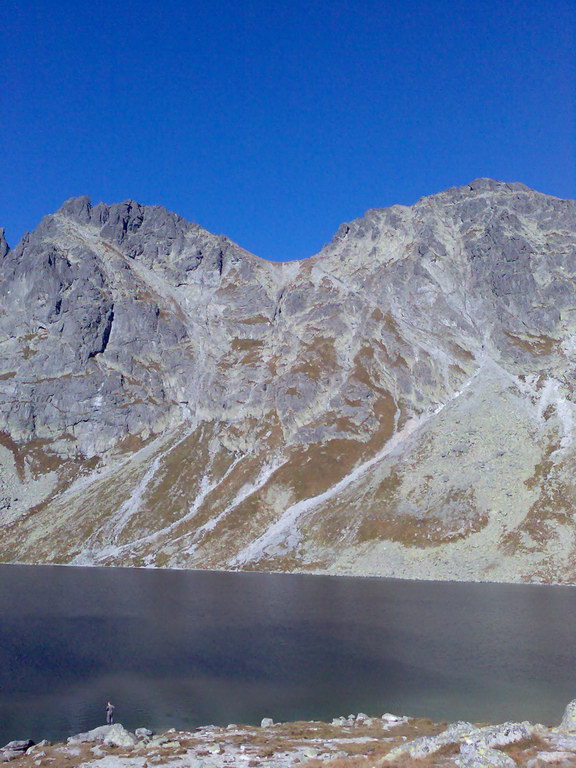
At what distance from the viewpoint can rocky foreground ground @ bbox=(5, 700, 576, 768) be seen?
2759 centimetres

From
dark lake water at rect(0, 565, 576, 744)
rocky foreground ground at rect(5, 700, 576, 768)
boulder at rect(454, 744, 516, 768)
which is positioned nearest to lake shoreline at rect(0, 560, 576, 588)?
dark lake water at rect(0, 565, 576, 744)

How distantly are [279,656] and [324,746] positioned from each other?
2982 cm

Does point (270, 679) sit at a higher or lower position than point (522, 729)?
lower

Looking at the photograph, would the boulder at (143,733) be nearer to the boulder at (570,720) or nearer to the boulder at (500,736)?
the boulder at (500,736)

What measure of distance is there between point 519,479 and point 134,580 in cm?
9532

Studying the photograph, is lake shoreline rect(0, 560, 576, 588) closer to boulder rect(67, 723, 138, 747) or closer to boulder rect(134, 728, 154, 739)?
boulder rect(134, 728, 154, 739)

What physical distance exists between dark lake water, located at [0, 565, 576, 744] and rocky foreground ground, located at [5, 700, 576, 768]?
482 cm

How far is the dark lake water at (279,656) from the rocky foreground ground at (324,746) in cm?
482

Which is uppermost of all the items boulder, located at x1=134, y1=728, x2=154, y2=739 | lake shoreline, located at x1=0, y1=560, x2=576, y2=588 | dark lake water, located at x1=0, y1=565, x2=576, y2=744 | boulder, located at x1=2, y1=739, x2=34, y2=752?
boulder, located at x1=2, y1=739, x2=34, y2=752

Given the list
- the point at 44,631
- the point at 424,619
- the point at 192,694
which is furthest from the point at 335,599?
the point at 192,694

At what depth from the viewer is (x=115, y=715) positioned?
152 ft

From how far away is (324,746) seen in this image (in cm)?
3556

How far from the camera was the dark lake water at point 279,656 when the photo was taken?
1875 inches

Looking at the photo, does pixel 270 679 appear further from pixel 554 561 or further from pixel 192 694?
pixel 554 561
